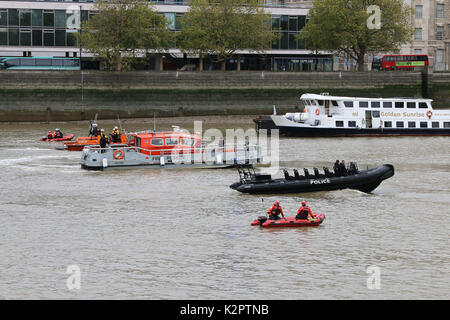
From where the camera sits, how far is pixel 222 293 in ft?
78.3

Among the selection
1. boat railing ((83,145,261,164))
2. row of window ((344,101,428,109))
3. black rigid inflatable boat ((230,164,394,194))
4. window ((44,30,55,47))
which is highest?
window ((44,30,55,47))

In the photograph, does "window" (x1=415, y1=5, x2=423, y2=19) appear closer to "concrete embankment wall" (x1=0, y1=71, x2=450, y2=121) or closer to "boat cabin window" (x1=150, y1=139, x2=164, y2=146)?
"concrete embankment wall" (x1=0, y1=71, x2=450, y2=121)

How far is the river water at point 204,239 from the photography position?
2450 cm

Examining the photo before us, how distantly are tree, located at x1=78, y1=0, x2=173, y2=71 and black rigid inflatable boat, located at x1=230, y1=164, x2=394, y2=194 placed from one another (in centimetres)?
4952

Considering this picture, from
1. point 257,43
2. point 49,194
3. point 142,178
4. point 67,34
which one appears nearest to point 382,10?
point 257,43

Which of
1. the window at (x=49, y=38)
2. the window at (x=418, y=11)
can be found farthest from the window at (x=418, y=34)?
the window at (x=49, y=38)

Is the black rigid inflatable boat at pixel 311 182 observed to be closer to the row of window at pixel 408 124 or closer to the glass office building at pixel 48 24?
the row of window at pixel 408 124

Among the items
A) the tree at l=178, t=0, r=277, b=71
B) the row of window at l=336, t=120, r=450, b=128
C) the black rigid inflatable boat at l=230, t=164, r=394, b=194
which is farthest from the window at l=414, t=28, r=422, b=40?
the black rigid inflatable boat at l=230, t=164, r=394, b=194

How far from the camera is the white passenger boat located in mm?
67438

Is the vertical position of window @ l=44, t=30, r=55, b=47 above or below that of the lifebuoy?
above

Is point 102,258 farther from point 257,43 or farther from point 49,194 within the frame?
point 257,43

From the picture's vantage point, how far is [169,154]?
46.2 m

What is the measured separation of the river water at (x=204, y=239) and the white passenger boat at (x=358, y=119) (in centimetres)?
2109


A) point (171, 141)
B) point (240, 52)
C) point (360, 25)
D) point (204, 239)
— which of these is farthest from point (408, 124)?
point (204, 239)
